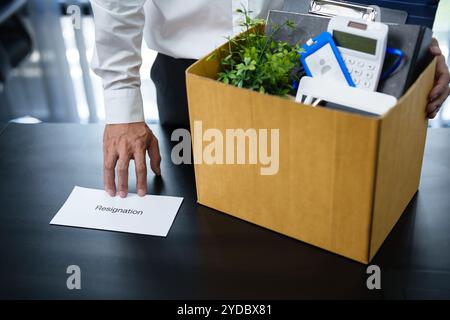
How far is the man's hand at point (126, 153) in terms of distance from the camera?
1.07 metres

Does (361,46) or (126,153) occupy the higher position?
(361,46)

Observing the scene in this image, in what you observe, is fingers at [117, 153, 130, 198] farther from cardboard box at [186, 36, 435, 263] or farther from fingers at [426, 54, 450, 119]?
fingers at [426, 54, 450, 119]

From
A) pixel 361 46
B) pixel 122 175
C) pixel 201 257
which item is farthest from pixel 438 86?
pixel 122 175

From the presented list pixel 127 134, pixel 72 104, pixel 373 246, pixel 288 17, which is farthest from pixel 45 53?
pixel 373 246

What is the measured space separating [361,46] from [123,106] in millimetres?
507

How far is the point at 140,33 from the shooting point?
1200 millimetres

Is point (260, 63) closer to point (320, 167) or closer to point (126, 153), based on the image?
point (320, 167)

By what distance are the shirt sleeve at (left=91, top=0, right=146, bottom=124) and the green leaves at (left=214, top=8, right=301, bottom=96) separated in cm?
27

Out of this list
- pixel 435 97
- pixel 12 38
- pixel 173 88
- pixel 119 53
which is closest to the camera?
pixel 435 97

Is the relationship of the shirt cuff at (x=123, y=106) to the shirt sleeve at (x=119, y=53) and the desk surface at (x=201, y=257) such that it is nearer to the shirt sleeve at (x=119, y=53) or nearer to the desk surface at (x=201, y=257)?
the shirt sleeve at (x=119, y=53)

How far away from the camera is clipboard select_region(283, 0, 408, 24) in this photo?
3.15 ft

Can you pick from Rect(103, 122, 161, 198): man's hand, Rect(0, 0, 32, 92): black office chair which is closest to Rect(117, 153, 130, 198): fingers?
Rect(103, 122, 161, 198): man's hand
